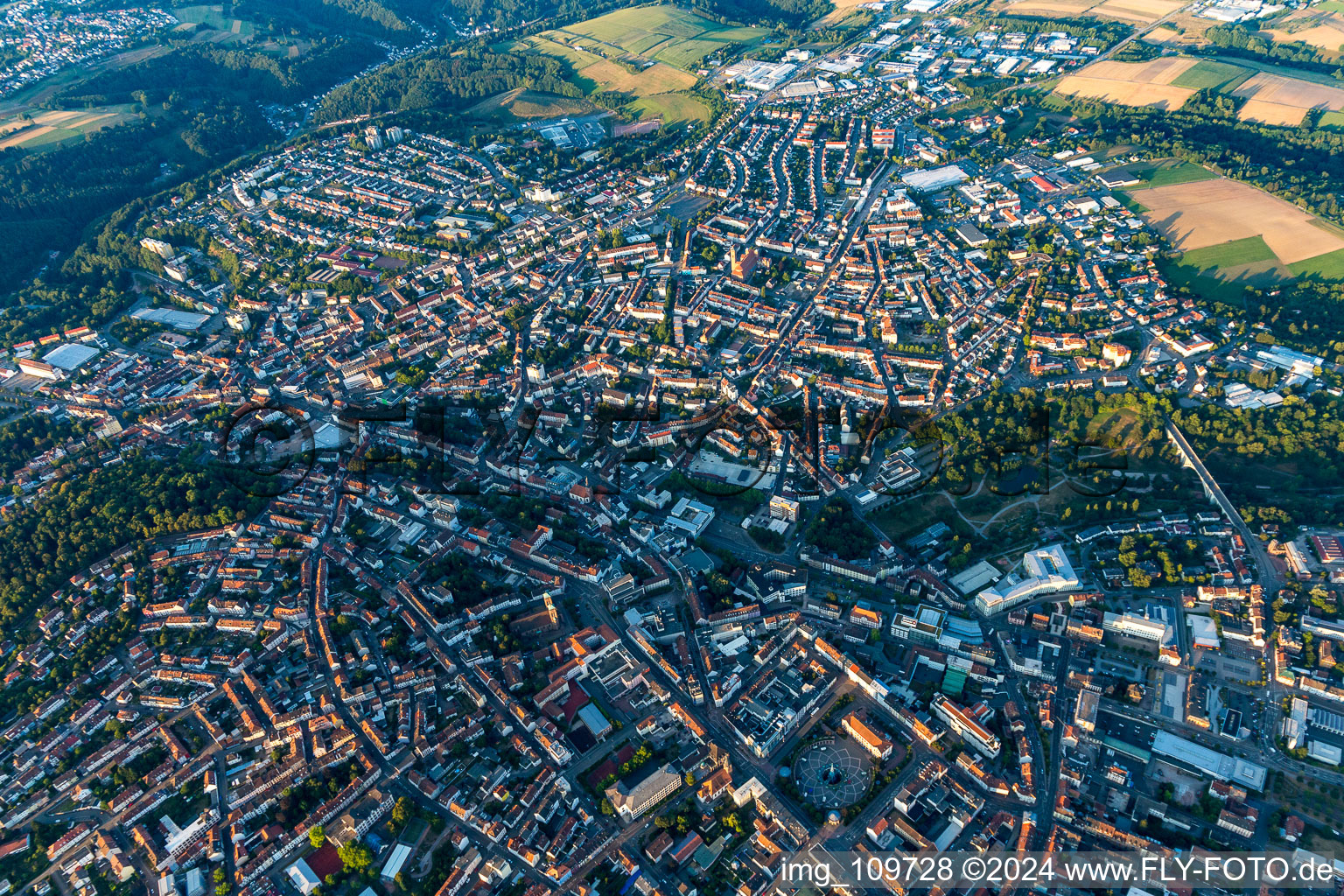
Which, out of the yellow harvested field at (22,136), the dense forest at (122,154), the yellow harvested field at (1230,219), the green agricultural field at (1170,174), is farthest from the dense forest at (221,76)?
the yellow harvested field at (1230,219)

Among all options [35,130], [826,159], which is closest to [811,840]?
[826,159]

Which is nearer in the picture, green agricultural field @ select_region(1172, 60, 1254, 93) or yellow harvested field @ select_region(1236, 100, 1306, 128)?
yellow harvested field @ select_region(1236, 100, 1306, 128)

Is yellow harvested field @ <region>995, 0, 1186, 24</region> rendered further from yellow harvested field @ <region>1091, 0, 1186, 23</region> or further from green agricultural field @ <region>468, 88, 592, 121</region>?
green agricultural field @ <region>468, 88, 592, 121</region>

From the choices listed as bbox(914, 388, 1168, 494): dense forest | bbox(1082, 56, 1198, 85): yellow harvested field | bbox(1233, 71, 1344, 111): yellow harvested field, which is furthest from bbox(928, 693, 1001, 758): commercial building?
bbox(1082, 56, 1198, 85): yellow harvested field

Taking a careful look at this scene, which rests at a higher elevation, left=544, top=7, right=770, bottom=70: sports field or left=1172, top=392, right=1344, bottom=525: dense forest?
left=544, top=7, right=770, bottom=70: sports field

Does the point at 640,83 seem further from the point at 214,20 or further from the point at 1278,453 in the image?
the point at 1278,453

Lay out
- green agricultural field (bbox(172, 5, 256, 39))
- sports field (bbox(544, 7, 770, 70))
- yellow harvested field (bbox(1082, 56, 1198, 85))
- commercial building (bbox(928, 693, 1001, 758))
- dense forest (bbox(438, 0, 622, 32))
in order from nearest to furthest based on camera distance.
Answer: commercial building (bbox(928, 693, 1001, 758)), yellow harvested field (bbox(1082, 56, 1198, 85)), sports field (bbox(544, 7, 770, 70)), green agricultural field (bbox(172, 5, 256, 39)), dense forest (bbox(438, 0, 622, 32))
